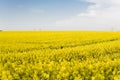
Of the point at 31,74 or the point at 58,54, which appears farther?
the point at 58,54

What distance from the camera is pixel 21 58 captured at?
14016 millimetres

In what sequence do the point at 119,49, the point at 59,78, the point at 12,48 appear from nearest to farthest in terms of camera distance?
the point at 59,78, the point at 12,48, the point at 119,49

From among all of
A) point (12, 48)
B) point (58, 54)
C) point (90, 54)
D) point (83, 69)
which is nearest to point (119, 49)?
point (90, 54)

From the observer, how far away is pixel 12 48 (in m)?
18.3

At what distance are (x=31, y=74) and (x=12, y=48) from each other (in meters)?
10.4

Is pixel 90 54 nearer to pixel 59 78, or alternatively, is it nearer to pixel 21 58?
pixel 21 58

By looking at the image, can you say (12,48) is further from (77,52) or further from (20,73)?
(20,73)

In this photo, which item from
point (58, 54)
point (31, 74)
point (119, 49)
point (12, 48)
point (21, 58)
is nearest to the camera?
point (31, 74)

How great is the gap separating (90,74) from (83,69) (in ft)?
1.20

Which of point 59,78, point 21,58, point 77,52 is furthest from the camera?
point 77,52

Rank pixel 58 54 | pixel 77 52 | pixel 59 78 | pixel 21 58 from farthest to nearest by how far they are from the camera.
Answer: pixel 77 52 → pixel 58 54 → pixel 21 58 → pixel 59 78

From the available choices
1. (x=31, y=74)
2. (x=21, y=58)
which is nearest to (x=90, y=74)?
(x=31, y=74)

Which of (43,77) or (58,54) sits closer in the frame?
(43,77)

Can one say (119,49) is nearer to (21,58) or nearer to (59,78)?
(21,58)
